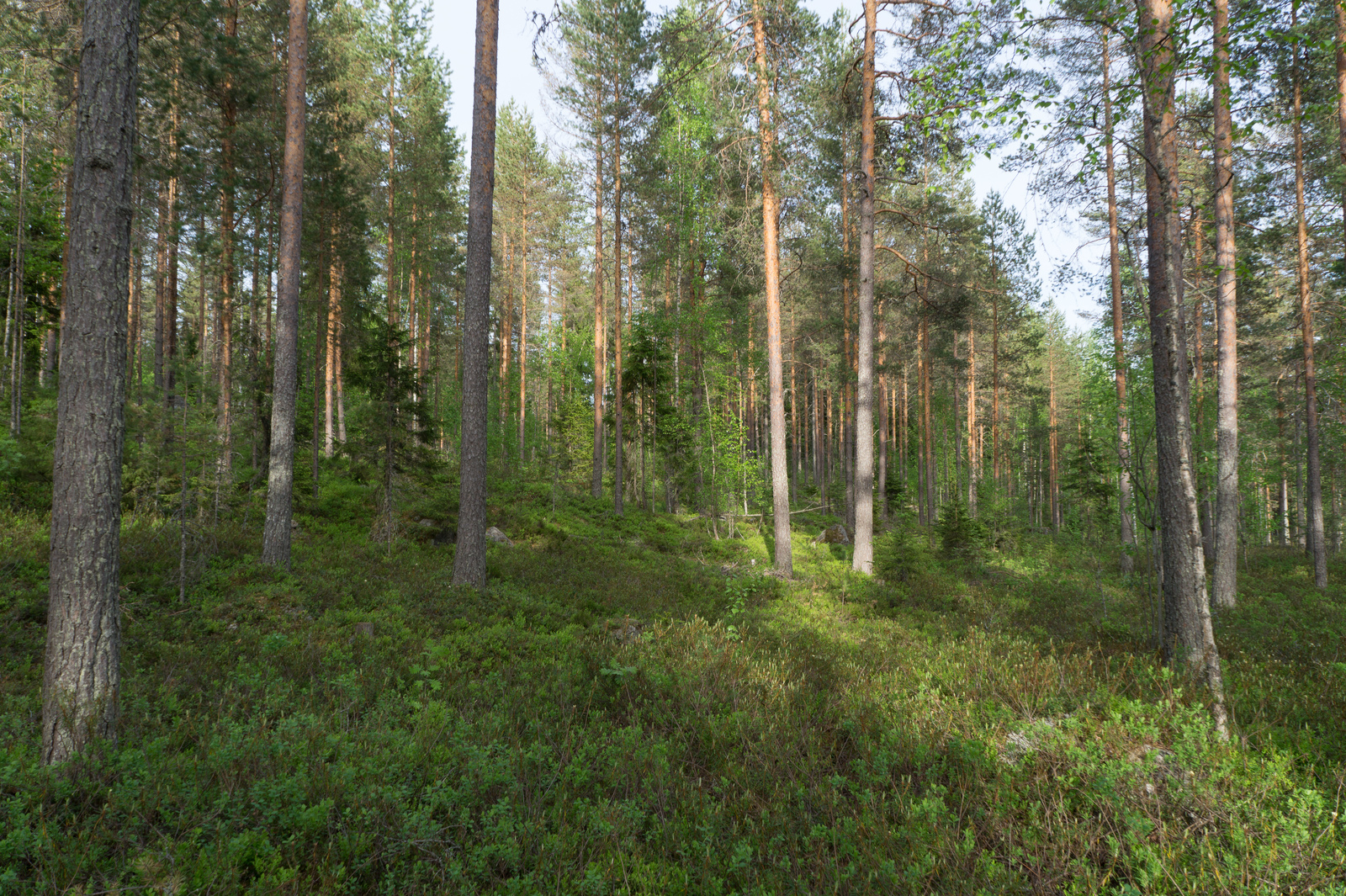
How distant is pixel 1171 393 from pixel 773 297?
301 inches

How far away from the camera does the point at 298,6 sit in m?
9.88

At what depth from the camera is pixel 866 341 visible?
39.9 ft

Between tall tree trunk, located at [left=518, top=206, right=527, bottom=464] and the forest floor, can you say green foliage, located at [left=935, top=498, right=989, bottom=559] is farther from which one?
tall tree trunk, located at [left=518, top=206, right=527, bottom=464]

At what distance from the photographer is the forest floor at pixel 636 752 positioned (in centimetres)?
305

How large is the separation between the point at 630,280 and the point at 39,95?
2057 centimetres

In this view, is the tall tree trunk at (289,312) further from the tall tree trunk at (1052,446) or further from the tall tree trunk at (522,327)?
the tall tree trunk at (1052,446)

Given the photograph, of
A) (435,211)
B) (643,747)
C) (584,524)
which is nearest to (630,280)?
(435,211)

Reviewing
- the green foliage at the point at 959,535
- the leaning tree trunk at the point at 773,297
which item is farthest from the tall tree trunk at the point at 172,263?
the green foliage at the point at 959,535

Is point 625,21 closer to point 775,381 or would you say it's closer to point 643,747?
point 775,381

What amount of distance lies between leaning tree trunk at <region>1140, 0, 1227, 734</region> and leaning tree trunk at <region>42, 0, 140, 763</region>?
8.24 meters

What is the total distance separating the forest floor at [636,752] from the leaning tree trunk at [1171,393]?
1.91ft

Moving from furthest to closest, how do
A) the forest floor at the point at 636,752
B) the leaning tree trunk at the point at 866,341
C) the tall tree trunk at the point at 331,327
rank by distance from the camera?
the tall tree trunk at the point at 331,327, the leaning tree trunk at the point at 866,341, the forest floor at the point at 636,752

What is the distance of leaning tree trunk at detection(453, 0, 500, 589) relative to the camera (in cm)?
908

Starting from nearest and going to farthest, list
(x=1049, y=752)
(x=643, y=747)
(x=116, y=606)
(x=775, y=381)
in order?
(x=116, y=606)
(x=1049, y=752)
(x=643, y=747)
(x=775, y=381)
